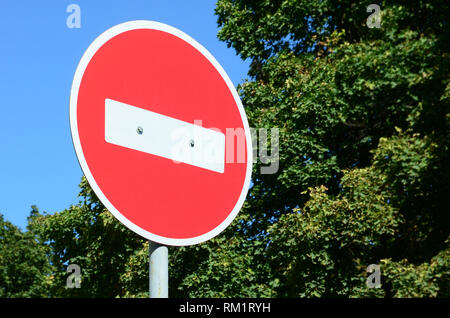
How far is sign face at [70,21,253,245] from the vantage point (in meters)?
2.02

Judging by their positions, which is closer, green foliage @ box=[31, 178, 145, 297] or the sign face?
the sign face

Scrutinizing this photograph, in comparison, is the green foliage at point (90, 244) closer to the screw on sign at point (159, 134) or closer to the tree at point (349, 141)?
the tree at point (349, 141)

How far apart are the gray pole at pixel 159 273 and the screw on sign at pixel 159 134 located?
5cm

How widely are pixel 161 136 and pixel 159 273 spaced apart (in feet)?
1.68

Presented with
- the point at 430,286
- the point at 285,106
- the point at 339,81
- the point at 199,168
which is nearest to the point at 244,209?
the point at 285,106

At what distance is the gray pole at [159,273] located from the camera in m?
1.91

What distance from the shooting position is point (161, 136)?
7.02ft
